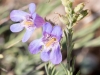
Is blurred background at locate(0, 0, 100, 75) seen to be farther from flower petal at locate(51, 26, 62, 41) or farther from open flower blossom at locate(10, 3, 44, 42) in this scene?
flower petal at locate(51, 26, 62, 41)

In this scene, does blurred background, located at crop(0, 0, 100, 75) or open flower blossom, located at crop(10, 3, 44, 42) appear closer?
open flower blossom, located at crop(10, 3, 44, 42)

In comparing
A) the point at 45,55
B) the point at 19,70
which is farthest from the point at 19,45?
the point at 45,55

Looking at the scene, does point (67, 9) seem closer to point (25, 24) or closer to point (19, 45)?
point (25, 24)

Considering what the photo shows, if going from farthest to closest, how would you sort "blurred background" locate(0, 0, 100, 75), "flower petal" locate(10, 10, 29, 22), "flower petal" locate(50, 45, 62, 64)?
1. "blurred background" locate(0, 0, 100, 75)
2. "flower petal" locate(10, 10, 29, 22)
3. "flower petal" locate(50, 45, 62, 64)

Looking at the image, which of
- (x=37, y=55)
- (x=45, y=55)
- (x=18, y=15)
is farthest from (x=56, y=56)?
(x=37, y=55)

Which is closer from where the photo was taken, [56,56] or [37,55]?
[56,56]

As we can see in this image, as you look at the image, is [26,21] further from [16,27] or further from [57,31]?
[57,31]

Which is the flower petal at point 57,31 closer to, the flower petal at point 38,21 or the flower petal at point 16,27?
the flower petal at point 38,21

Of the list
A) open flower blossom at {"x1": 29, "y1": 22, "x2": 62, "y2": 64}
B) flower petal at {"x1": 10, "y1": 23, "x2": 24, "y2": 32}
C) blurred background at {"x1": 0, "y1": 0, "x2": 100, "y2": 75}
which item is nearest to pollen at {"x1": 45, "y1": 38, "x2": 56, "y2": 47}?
open flower blossom at {"x1": 29, "y1": 22, "x2": 62, "y2": 64}

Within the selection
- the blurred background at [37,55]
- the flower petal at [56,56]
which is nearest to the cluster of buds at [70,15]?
the flower petal at [56,56]
